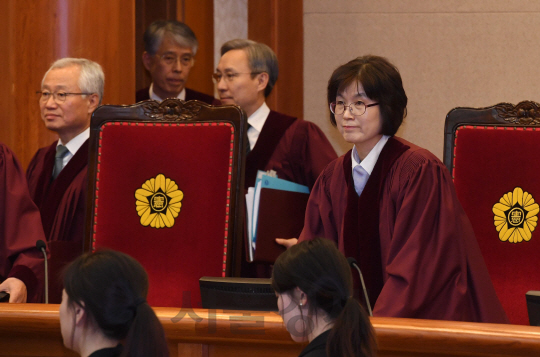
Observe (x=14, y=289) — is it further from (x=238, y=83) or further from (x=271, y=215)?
(x=238, y=83)

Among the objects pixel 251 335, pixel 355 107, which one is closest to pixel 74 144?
pixel 355 107

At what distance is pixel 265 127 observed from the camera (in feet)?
11.8

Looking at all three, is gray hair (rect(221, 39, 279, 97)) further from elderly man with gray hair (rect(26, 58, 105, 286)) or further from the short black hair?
the short black hair

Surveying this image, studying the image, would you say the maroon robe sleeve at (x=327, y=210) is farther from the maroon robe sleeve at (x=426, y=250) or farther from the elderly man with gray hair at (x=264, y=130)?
the elderly man with gray hair at (x=264, y=130)

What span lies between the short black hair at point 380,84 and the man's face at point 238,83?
1159 millimetres

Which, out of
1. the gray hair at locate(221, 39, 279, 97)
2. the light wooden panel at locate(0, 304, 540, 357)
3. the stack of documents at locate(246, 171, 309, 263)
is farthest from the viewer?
the gray hair at locate(221, 39, 279, 97)

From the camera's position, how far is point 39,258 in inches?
108

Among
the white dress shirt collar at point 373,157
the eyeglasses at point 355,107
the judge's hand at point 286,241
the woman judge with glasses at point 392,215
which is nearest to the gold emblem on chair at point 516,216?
the woman judge with glasses at point 392,215

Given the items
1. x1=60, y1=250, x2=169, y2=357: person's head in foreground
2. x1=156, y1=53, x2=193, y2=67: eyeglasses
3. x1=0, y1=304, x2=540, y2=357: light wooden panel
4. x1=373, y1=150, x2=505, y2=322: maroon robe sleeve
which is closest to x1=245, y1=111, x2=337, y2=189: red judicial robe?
x1=156, y1=53, x2=193, y2=67: eyeglasses

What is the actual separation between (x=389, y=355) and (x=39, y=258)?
1.49 m

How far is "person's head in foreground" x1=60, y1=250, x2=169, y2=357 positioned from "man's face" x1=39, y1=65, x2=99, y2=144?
186 centimetres

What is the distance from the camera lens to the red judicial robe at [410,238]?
2.22 m

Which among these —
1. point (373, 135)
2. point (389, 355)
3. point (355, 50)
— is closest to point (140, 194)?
point (373, 135)

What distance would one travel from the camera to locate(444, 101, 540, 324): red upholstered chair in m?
2.58
